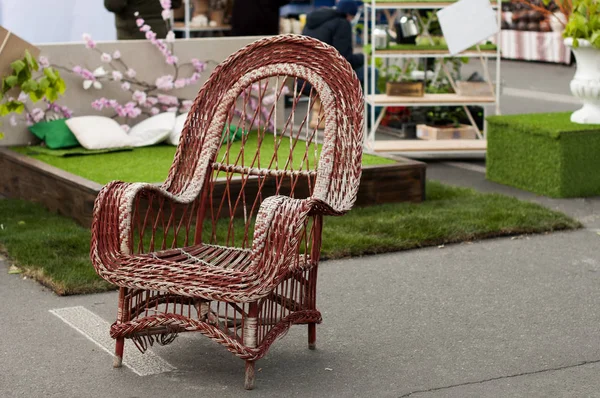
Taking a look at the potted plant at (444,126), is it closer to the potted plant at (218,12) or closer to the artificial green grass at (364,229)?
the artificial green grass at (364,229)

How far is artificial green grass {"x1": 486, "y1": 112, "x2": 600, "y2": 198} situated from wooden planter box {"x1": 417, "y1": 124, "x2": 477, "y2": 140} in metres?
1.54

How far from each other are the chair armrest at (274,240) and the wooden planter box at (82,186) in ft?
8.46

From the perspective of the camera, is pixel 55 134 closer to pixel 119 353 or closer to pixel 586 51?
pixel 586 51

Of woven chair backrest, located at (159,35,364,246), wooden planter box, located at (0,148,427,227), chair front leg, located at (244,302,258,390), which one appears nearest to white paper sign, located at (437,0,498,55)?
wooden planter box, located at (0,148,427,227)

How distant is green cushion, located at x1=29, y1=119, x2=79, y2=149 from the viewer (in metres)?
7.60

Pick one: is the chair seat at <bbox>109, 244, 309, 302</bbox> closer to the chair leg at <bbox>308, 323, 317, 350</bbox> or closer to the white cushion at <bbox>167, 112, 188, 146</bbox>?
the chair leg at <bbox>308, 323, 317, 350</bbox>

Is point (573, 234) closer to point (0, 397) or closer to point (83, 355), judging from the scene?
point (83, 355)

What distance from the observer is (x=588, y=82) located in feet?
24.6

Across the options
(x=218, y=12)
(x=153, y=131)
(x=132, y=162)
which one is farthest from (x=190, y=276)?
(x=218, y=12)

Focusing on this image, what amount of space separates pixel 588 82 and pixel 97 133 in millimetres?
3446

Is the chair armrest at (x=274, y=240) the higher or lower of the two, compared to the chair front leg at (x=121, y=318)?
higher

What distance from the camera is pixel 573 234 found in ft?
20.3

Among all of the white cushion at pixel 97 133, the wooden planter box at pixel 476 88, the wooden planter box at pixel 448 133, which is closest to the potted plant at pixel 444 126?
the wooden planter box at pixel 448 133

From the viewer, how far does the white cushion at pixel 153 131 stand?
791 centimetres
